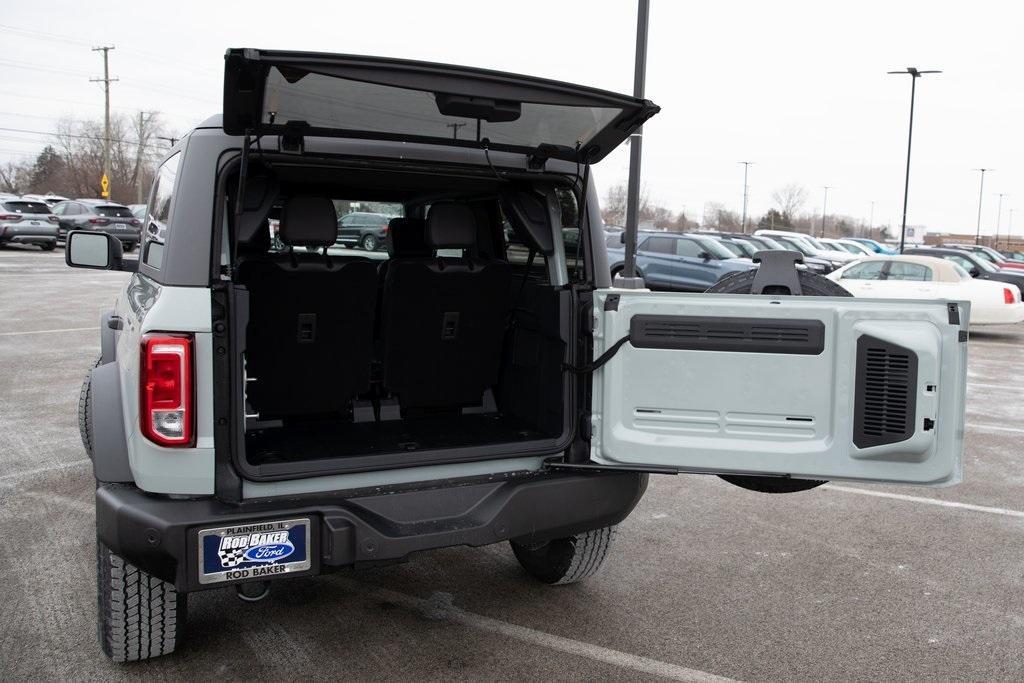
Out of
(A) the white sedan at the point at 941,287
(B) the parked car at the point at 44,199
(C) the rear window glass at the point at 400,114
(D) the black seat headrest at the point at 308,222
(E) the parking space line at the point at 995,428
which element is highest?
(B) the parked car at the point at 44,199

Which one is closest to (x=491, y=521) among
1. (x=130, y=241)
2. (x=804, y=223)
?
(x=130, y=241)

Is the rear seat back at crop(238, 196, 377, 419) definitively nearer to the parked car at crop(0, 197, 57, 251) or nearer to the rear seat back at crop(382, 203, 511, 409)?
the rear seat back at crop(382, 203, 511, 409)

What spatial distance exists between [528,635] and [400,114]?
6.97 feet

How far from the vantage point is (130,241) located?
2897 cm

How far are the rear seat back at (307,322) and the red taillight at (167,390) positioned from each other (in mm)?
813

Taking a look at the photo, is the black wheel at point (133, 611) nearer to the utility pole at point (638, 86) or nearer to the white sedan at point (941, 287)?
the utility pole at point (638, 86)

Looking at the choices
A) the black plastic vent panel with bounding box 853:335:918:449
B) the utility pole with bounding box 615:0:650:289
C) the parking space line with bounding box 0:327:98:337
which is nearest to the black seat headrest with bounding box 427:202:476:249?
the black plastic vent panel with bounding box 853:335:918:449

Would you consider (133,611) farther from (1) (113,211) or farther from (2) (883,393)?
(1) (113,211)

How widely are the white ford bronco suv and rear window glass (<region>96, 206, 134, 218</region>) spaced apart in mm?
28026

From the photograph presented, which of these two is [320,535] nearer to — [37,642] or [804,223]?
[37,642]

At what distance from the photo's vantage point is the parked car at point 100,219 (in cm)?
2853

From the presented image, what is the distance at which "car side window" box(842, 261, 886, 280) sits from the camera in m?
15.6

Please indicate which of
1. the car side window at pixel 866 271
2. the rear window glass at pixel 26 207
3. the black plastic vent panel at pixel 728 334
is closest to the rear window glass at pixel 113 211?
the rear window glass at pixel 26 207

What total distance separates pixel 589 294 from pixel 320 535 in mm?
1443
